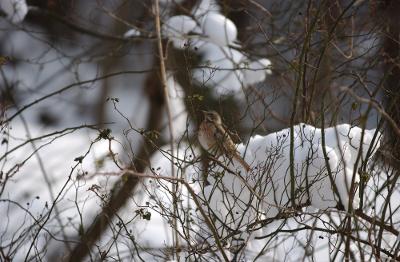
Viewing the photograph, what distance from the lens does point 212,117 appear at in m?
3.98

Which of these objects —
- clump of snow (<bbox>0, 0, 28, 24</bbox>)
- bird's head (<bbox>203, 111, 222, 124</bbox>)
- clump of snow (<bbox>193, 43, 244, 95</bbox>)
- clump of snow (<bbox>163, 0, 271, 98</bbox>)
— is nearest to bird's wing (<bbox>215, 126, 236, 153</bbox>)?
bird's head (<bbox>203, 111, 222, 124</bbox>)

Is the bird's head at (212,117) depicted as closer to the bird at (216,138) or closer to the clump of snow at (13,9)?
the bird at (216,138)

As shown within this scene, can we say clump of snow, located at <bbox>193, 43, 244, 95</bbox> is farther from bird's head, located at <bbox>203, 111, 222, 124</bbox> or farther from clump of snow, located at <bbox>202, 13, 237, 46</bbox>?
bird's head, located at <bbox>203, 111, 222, 124</bbox>

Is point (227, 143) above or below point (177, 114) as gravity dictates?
below

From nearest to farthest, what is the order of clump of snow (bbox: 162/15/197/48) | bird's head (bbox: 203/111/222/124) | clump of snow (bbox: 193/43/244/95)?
1. bird's head (bbox: 203/111/222/124)
2. clump of snow (bbox: 162/15/197/48)
3. clump of snow (bbox: 193/43/244/95)

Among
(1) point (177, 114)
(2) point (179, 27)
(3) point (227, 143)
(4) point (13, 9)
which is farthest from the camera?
(1) point (177, 114)

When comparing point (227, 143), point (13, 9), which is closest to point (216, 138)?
point (227, 143)

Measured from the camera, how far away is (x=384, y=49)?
16.6 ft

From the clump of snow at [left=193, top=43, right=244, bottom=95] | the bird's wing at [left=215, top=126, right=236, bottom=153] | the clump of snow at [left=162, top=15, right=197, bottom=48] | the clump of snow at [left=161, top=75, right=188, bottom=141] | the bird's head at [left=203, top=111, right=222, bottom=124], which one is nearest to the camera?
the bird's wing at [left=215, top=126, right=236, bottom=153]

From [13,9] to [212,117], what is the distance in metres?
3.03

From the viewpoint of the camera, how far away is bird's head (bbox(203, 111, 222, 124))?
3660 millimetres

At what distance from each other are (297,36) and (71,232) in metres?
4.56

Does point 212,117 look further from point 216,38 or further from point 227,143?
point 216,38

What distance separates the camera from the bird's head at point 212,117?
3.66 m
